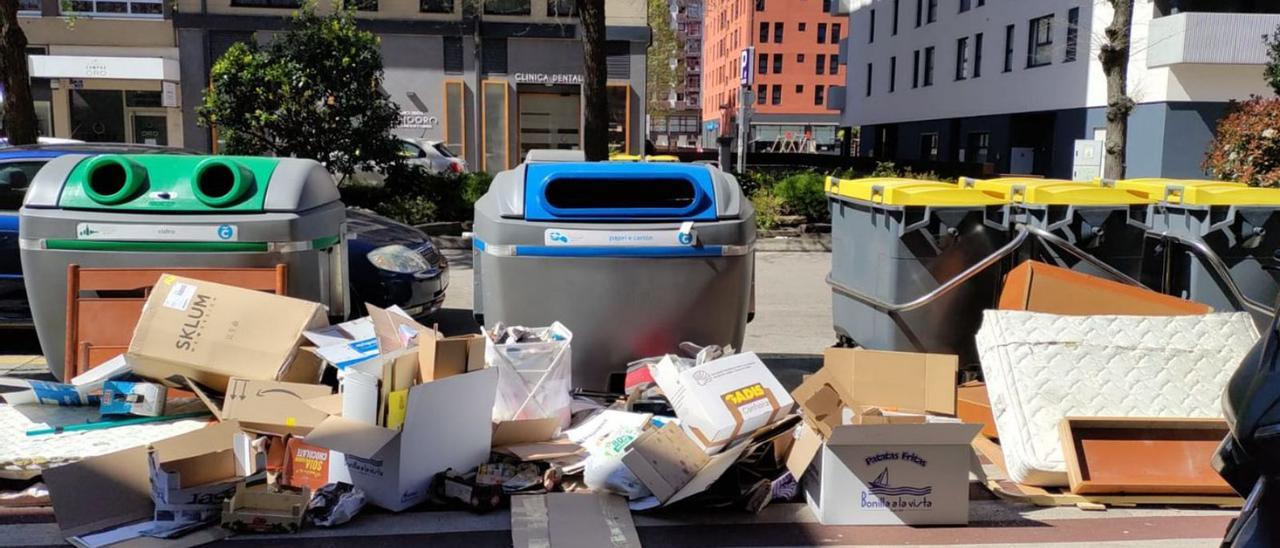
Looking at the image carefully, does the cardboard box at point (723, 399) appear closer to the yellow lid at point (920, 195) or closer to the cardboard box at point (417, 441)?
the cardboard box at point (417, 441)

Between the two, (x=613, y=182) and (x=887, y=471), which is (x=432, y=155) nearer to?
(x=613, y=182)

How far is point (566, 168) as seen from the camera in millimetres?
4992

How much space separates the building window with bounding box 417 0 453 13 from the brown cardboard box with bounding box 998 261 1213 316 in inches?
779

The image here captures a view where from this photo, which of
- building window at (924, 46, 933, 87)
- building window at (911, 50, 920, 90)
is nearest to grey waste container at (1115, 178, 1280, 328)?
building window at (924, 46, 933, 87)

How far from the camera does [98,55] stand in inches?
966

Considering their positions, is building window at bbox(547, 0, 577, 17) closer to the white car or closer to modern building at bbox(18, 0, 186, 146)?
the white car

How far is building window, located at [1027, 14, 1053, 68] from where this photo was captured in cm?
2766

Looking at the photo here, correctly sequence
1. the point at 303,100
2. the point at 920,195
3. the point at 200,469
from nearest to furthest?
the point at 200,469, the point at 920,195, the point at 303,100

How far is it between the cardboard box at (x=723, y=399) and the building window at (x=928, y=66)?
113 feet

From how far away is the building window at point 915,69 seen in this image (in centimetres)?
3756

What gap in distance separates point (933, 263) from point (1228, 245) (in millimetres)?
1852

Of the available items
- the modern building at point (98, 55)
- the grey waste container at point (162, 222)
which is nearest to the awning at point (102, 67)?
the modern building at point (98, 55)

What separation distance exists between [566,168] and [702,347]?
1.14 m

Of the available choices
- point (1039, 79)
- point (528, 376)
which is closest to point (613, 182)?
point (528, 376)
